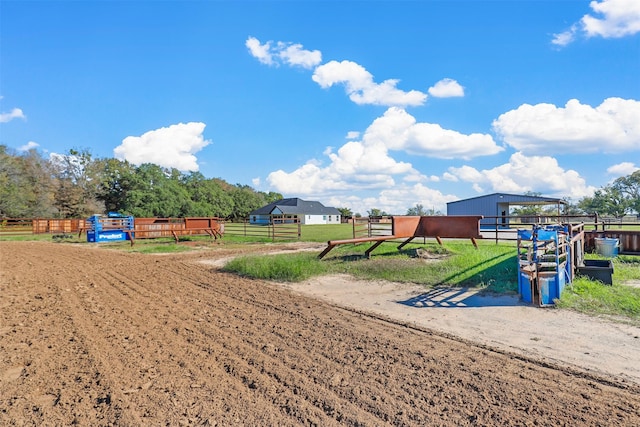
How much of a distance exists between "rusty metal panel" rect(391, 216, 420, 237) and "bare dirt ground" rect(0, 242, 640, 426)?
4.56 m

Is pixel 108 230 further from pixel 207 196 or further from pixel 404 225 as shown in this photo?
pixel 207 196

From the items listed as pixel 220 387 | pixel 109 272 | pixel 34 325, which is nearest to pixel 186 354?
pixel 220 387

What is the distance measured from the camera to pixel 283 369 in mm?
3715

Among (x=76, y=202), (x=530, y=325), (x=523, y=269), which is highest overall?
(x=76, y=202)

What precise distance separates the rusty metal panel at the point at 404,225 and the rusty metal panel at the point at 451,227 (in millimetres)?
205

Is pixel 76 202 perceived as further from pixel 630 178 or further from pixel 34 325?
pixel 630 178

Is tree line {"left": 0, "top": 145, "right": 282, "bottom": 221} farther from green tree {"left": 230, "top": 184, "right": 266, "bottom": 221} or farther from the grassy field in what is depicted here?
the grassy field

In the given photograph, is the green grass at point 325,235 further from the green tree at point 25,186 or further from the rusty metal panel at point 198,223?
the green tree at point 25,186

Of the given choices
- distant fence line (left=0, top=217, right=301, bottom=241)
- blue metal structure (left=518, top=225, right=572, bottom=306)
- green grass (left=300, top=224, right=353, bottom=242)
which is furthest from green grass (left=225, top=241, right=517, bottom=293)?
distant fence line (left=0, top=217, right=301, bottom=241)

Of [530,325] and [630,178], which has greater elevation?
[630,178]

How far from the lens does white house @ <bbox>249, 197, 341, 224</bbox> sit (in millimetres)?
60678

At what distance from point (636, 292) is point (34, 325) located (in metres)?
9.58

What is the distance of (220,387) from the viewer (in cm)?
335

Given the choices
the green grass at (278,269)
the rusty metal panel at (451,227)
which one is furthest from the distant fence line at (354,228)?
the green grass at (278,269)
